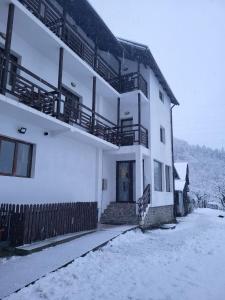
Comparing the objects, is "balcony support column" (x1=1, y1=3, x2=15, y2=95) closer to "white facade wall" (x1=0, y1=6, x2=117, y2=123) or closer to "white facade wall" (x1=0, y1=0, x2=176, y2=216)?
"white facade wall" (x1=0, y1=6, x2=117, y2=123)

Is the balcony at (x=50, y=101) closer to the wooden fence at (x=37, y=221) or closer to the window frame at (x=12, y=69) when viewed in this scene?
the window frame at (x=12, y=69)

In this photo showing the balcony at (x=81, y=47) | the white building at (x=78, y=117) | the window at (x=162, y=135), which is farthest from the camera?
the window at (x=162, y=135)

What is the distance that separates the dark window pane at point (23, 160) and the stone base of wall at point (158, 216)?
267 inches

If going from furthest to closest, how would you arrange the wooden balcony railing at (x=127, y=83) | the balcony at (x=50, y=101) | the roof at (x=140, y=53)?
the wooden balcony railing at (x=127, y=83)
the roof at (x=140, y=53)
the balcony at (x=50, y=101)

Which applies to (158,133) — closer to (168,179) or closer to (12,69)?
(168,179)

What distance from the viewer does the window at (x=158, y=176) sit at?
17.4 m

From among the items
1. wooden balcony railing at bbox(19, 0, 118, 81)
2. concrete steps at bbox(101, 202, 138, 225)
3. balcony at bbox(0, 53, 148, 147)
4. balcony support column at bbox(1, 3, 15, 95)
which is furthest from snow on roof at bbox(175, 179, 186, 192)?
balcony support column at bbox(1, 3, 15, 95)

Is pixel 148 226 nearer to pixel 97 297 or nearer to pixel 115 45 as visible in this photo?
pixel 97 297

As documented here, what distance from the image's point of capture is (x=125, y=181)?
1673 cm

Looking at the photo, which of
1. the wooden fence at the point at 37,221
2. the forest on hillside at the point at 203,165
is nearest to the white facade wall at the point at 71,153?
the wooden fence at the point at 37,221

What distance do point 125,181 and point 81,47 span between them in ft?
28.2

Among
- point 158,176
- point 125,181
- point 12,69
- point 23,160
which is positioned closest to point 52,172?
point 23,160

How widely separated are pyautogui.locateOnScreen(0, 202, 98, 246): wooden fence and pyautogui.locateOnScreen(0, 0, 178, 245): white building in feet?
4.29

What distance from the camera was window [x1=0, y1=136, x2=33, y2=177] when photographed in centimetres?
933
